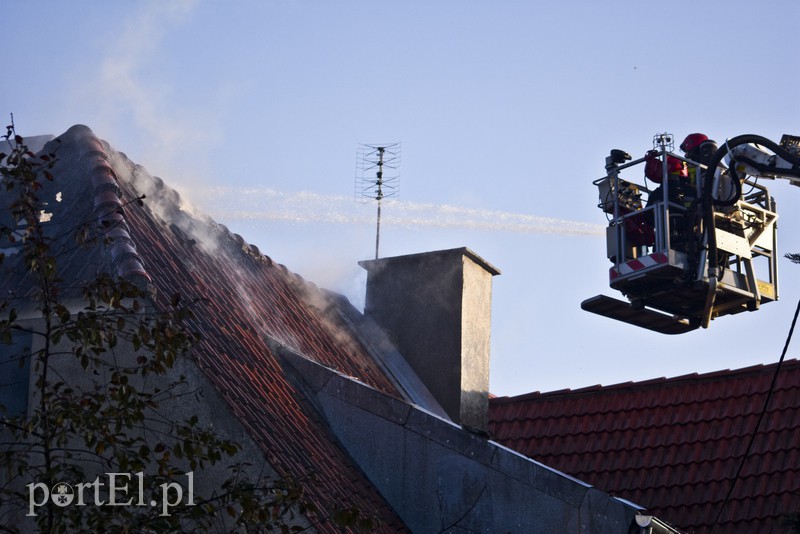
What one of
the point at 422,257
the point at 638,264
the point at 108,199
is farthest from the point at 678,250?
the point at 108,199

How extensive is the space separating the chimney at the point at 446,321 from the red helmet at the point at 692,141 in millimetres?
2660

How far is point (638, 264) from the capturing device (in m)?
14.6

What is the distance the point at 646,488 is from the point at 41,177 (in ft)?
24.0

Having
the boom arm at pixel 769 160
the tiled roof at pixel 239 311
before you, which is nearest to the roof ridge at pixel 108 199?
the tiled roof at pixel 239 311

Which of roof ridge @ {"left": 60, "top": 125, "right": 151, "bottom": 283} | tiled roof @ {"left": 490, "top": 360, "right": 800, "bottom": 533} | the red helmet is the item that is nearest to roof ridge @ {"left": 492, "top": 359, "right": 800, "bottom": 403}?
tiled roof @ {"left": 490, "top": 360, "right": 800, "bottom": 533}

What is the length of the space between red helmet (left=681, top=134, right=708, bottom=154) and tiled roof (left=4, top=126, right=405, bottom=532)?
14.1 ft

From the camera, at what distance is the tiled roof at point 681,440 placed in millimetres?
14148

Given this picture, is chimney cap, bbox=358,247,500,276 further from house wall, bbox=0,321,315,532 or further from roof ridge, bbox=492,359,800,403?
house wall, bbox=0,321,315,532

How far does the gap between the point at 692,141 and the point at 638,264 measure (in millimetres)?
1804

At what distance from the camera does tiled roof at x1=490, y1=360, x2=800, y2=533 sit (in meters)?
14.1

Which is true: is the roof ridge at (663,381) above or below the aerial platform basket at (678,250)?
below

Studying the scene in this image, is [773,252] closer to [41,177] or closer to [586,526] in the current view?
[586,526]

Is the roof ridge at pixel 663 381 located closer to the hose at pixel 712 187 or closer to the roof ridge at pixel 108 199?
the hose at pixel 712 187

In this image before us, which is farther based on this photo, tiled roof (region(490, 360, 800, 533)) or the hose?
the hose
